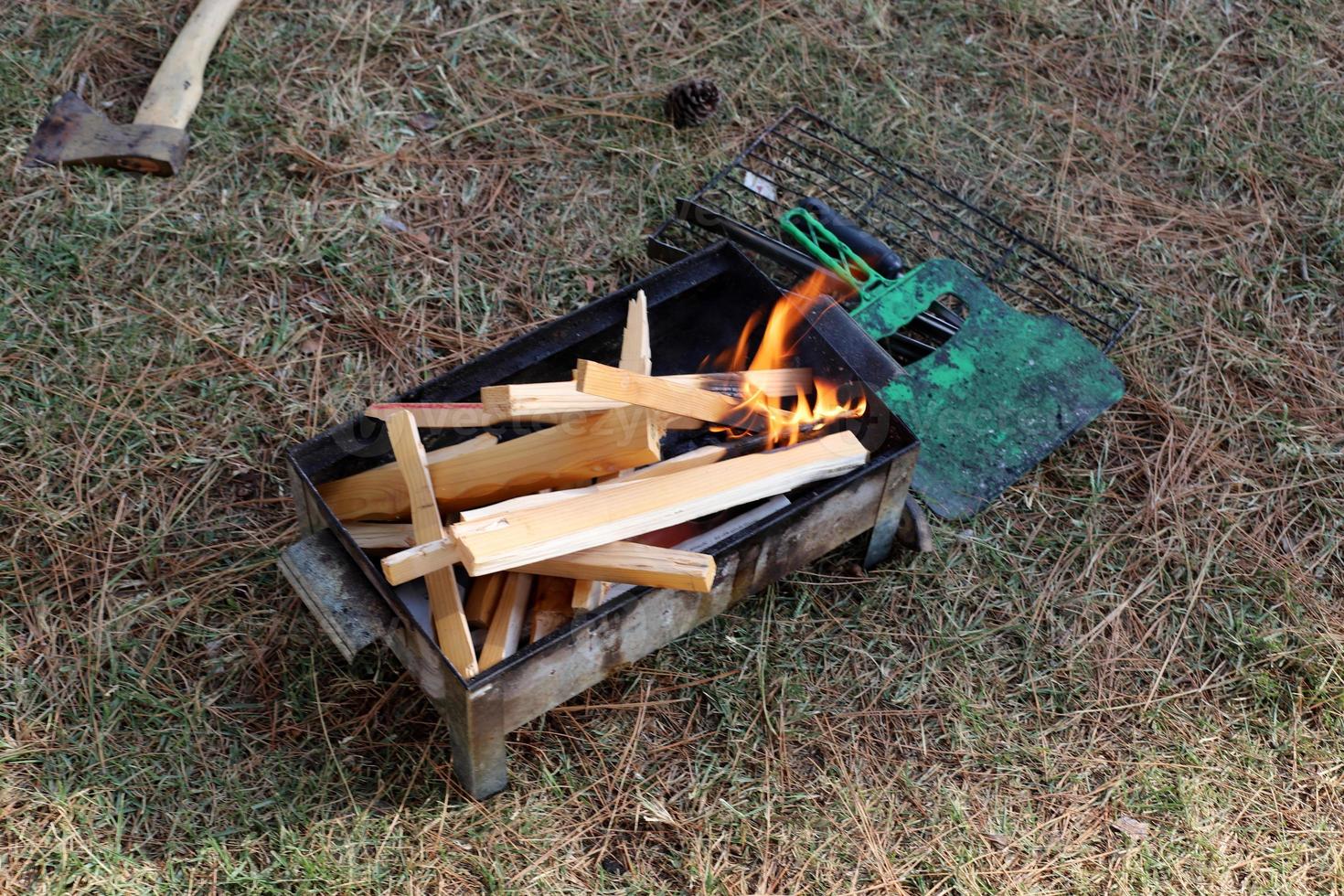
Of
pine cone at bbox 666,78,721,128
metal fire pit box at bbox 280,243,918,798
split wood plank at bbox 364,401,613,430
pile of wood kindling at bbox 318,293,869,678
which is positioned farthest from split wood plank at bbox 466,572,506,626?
pine cone at bbox 666,78,721,128

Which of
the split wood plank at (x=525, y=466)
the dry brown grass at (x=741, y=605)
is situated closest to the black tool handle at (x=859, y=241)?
the dry brown grass at (x=741, y=605)

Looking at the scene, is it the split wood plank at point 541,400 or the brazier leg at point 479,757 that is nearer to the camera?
the brazier leg at point 479,757

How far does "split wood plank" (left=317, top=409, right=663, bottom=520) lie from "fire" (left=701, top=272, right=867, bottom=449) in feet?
1.26

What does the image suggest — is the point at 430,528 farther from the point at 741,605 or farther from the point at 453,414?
the point at 741,605

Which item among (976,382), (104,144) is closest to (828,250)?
(976,382)

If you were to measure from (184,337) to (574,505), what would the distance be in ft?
5.69

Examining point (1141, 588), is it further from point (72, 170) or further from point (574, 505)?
point (72, 170)

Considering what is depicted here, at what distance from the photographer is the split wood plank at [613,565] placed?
2.67m

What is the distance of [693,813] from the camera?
116 inches

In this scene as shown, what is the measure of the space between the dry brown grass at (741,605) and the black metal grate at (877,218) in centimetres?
13

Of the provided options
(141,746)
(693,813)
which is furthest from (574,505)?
(141,746)

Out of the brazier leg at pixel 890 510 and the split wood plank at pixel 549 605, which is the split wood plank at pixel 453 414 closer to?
the split wood plank at pixel 549 605

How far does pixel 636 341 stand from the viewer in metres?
3.04

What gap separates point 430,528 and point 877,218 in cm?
234
